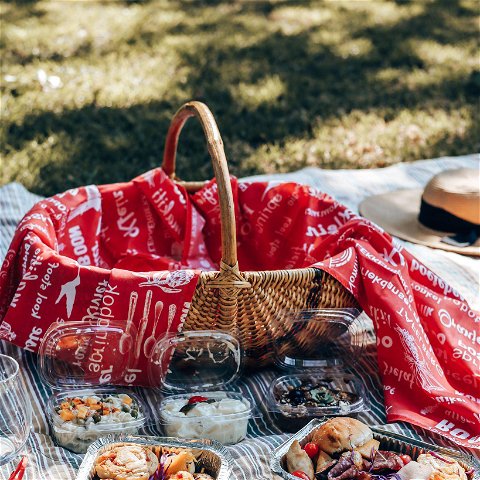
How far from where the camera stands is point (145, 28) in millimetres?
5840

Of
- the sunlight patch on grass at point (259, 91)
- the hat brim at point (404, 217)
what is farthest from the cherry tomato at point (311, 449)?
the sunlight patch on grass at point (259, 91)

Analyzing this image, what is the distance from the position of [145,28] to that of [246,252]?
3393mm

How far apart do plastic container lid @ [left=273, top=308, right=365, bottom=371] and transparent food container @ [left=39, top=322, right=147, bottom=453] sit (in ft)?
1.36

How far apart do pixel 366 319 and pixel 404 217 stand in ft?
2.70

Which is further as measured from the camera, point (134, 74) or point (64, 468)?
point (134, 74)

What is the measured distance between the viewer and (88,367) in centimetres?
219

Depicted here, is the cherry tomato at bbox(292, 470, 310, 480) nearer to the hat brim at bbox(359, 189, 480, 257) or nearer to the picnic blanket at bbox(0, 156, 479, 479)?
the picnic blanket at bbox(0, 156, 479, 479)

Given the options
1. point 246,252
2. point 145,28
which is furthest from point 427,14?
point 246,252

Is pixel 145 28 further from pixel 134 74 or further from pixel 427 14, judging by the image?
pixel 427 14

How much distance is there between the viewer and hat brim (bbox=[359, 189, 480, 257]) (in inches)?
123

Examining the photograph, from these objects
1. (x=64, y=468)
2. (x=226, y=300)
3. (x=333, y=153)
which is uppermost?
(x=226, y=300)

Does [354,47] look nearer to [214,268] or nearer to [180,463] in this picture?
[214,268]

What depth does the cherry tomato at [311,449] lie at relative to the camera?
1.86m

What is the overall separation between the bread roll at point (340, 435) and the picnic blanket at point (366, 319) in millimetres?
179
